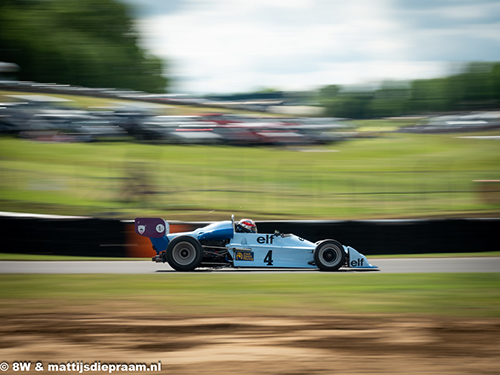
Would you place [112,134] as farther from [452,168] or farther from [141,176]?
[452,168]

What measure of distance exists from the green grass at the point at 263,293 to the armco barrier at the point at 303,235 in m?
2.54

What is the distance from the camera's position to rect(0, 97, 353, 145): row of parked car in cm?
2302

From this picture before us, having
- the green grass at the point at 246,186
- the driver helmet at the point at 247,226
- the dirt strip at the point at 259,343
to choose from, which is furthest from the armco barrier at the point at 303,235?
the dirt strip at the point at 259,343

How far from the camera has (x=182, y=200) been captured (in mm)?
15586

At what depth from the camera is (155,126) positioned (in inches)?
928

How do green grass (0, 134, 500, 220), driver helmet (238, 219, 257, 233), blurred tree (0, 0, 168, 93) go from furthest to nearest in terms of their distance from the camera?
blurred tree (0, 0, 168, 93) → green grass (0, 134, 500, 220) → driver helmet (238, 219, 257, 233)

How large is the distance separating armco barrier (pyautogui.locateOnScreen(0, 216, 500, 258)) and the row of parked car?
10.3 m

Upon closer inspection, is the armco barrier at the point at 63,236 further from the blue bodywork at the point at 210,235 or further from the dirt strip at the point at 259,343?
the dirt strip at the point at 259,343

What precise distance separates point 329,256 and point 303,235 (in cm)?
253

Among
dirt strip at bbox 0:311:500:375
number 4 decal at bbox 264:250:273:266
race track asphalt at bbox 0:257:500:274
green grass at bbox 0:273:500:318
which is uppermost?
number 4 decal at bbox 264:250:273:266

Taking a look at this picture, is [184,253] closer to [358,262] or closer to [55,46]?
[358,262]

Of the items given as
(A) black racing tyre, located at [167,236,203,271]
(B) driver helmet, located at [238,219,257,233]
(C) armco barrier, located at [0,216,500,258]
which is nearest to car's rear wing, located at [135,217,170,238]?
(A) black racing tyre, located at [167,236,203,271]

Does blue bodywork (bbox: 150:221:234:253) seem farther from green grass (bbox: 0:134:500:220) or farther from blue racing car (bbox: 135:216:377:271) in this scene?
green grass (bbox: 0:134:500:220)

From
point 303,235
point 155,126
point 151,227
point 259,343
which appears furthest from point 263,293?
point 155,126
